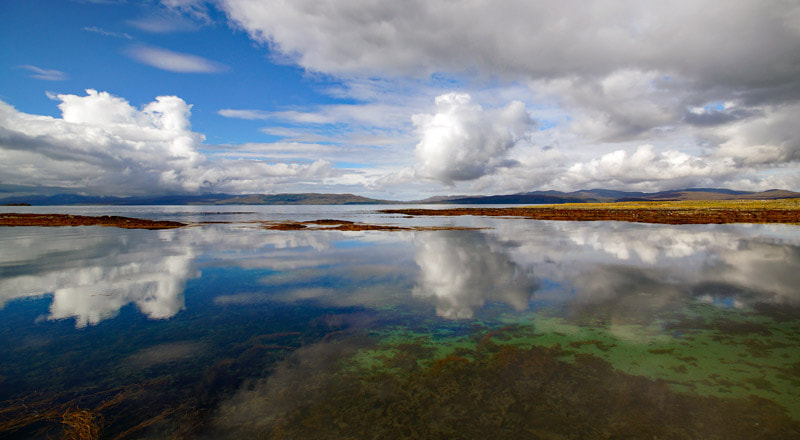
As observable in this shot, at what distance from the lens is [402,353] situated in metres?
9.22

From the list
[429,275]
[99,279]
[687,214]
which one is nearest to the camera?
[99,279]

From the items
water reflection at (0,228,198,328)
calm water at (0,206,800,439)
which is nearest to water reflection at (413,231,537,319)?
calm water at (0,206,800,439)

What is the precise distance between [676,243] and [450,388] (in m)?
31.9

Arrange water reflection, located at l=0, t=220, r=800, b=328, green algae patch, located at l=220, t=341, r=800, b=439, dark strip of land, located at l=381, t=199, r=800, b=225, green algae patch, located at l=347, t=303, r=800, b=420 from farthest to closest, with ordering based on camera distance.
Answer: dark strip of land, located at l=381, t=199, r=800, b=225, water reflection, located at l=0, t=220, r=800, b=328, green algae patch, located at l=347, t=303, r=800, b=420, green algae patch, located at l=220, t=341, r=800, b=439

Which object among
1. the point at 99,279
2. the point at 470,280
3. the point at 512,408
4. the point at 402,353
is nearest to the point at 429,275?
the point at 470,280

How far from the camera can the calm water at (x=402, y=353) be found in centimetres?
635

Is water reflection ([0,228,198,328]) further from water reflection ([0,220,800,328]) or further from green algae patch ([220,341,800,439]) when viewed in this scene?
green algae patch ([220,341,800,439])

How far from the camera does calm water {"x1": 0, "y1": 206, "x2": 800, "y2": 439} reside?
6348mm

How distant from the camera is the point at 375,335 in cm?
1044

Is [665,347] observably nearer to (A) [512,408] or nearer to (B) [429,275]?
(A) [512,408]

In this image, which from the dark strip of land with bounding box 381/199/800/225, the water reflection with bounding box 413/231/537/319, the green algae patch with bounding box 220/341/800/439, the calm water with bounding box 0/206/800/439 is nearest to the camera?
the green algae patch with bounding box 220/341/800/439

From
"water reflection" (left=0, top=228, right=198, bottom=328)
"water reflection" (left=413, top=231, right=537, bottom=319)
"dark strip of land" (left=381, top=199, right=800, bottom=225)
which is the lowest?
"water reflection" (left=413, top=231, right=537, bottom=319)

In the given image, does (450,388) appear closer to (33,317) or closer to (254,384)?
(254,384)

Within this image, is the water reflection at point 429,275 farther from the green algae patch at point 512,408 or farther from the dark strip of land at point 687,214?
the dark strip of land at point 687,214
